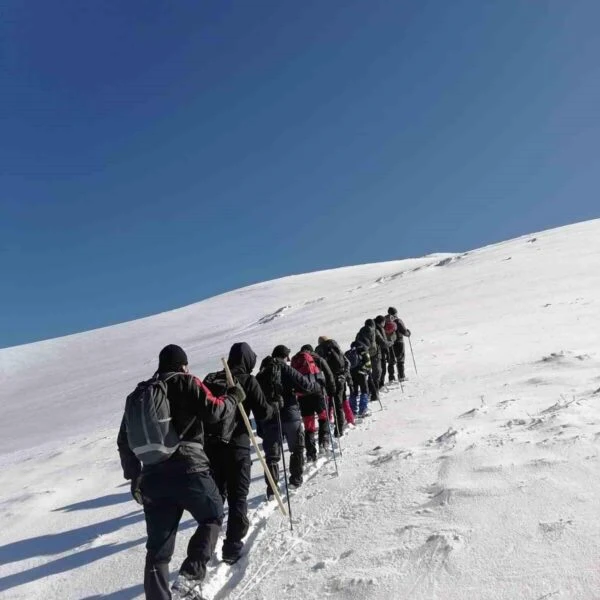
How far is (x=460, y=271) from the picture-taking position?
36531 millimetres

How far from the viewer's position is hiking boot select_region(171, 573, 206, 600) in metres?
4.02

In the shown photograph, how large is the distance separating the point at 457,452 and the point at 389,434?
7.97 ft

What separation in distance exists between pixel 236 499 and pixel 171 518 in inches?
44.0

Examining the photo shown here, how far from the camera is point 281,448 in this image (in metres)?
6.74

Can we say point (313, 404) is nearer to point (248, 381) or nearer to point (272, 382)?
point (272, 382)

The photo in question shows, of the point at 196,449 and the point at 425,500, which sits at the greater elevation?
the point at 196,449

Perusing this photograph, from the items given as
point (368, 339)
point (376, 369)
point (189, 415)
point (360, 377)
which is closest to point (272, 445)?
point (189, 415)

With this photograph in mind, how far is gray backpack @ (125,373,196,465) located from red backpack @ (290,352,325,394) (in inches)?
154

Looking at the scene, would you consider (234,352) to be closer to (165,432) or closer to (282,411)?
(282,411)

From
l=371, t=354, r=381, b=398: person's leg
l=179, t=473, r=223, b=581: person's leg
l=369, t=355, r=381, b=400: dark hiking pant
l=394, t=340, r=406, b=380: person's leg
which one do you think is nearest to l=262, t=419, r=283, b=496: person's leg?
l=179, t=473, r=223, b=581: person's leg

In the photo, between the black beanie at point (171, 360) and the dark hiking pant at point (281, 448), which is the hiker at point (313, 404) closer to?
the dark hiking pant at point (281, 448)

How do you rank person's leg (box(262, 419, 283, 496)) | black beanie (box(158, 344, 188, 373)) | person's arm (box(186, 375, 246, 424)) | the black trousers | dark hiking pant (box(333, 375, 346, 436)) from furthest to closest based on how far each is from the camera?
1. dark hiking pant (box(333, 375, 346, 436))
2. person's leg (box(262, 419, 283, 496))
3. the black trousers
4. black beanie (box(158, 344, 188, 373))
5. person's arm (box(186, 375, 246, 424))

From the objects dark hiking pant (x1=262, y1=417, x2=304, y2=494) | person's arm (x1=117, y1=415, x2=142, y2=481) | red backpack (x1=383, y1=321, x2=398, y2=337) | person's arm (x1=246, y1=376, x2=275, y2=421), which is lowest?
dark hiking pant (x1=262, y1=417, x2=304, y2=494)

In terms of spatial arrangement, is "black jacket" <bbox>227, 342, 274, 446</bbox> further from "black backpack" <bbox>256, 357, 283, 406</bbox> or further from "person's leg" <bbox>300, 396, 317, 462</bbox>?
"person's leg" <bbox>300, 396, 317, 462</bbox>
